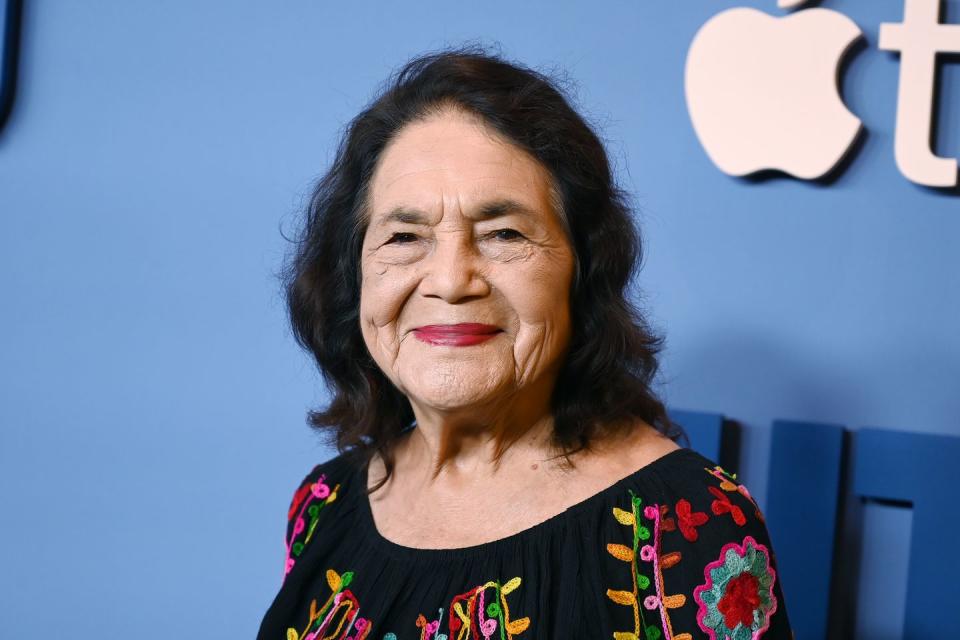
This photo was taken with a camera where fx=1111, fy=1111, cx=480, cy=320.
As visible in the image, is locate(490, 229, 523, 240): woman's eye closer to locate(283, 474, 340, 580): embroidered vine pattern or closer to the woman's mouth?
the woman's mouth

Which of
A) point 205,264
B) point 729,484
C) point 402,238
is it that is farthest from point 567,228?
point 205,264

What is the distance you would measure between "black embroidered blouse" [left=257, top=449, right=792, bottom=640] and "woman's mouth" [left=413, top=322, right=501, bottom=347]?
22 cm

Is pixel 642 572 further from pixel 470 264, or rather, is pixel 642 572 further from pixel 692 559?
pixel 470 264

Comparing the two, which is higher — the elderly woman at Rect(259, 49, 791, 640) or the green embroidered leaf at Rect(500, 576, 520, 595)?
the elderly woman at Rect(259, 49, 791, 640)

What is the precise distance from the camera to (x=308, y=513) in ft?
5.04

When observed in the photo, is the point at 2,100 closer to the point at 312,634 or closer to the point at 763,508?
the point at 312,634

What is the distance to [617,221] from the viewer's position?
136 cm

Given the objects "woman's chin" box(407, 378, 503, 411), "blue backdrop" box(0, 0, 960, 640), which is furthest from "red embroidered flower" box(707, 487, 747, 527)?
"blue backdrop" box(0, 0, 960, 640)

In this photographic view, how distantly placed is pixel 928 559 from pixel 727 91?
0.80 meters

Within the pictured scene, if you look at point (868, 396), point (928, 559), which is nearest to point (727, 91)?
point (868, 396)

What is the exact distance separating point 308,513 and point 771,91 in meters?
0.99

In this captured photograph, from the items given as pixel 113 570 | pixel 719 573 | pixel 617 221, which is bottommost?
pixel 113 570

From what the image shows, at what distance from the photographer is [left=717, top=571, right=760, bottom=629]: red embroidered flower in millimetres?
1173

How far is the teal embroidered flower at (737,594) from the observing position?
→ 1171 mm
